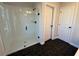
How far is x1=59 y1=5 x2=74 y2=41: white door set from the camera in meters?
2.55

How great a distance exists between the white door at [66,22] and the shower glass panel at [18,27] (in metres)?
1.12

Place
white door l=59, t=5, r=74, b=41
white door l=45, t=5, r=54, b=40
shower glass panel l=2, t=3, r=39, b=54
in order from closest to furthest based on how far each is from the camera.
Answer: shower glass panel l=2, t=3, r=39, b=54 < white door l=59, t=5, r=74, b=41 < white door l=45, t=5, r=54, b=40

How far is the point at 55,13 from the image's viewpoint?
283cm

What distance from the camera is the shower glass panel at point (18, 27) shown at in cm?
A: 202

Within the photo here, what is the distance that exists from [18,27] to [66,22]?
1.95 m

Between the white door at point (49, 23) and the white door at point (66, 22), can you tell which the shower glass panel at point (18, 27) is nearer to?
the white door at point (49, 23)

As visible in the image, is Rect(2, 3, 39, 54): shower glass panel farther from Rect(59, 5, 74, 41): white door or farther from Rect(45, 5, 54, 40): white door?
Rect(59, 5, 74, 41): white door

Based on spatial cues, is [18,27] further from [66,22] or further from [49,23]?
[66,22]

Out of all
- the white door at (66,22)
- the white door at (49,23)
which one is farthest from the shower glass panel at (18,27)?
the white door at (66,22)

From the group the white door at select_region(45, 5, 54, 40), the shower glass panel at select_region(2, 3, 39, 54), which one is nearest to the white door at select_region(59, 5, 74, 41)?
the white door at select_region(45, 5, 54, 40)

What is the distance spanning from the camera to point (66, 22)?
8.96 ft

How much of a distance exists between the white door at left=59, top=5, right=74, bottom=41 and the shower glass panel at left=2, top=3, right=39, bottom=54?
112 centimetres

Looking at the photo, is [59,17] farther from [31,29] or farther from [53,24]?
[31,29]

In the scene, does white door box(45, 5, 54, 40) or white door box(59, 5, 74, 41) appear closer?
white door box(59, 5, 74, 41)
